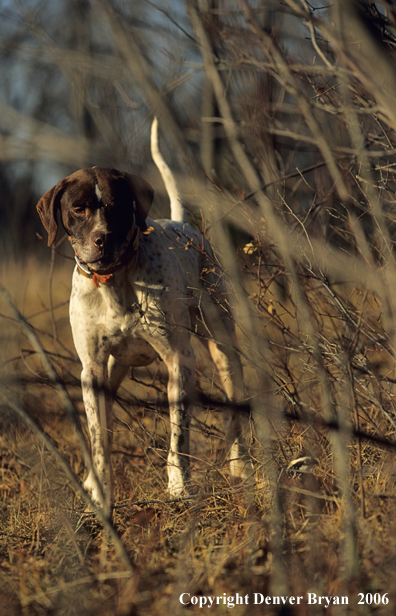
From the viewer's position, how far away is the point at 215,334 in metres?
3.77

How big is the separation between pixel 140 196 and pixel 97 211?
0.91 feet

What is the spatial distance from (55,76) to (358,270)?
1497 millimetres

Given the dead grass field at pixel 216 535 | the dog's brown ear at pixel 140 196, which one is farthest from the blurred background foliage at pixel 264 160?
the dog's brown ear at pixel 140 196

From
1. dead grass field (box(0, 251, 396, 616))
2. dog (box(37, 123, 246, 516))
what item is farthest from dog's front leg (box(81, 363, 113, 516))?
dead grass field (box(0, 251, 396, 616))

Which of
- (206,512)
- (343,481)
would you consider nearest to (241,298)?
(343,481)

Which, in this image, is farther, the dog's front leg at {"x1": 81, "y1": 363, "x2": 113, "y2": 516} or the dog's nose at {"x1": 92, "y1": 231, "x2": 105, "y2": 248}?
the dog's front leg at {"x1": 81, "y1": 363, "x2": 113, "y2": 516}

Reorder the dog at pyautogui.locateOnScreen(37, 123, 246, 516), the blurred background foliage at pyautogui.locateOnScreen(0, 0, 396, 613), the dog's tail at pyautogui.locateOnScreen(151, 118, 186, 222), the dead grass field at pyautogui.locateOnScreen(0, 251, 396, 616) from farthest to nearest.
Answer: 1. the dog's tail at pyautogui.locateOnScreen(151, 118, 186, 222)
2. the dog at pyautogui.locateOnScreen(37, 123, 246, 516)
3. the dead grass field at pyautogui.locateOnScreen(0, 251, 396, 616)
4. the blurred background foliage at pyautogui.locateOnScreen(0, 0, 396, 613)

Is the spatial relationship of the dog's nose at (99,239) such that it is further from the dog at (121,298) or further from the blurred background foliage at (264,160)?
the blurred background foliage at (264,160)

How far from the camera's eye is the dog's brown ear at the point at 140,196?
309cm

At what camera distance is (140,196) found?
3.12 meters

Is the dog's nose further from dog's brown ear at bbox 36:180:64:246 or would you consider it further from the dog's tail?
the dog's tail

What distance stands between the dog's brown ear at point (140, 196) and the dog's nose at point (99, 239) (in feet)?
1.07

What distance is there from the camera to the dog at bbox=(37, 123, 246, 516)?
9.68 ft

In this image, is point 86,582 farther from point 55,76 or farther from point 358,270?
point 55,76
